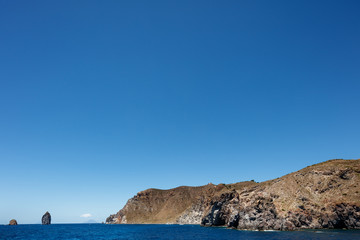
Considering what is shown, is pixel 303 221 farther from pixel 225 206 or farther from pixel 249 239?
pixel 225 206

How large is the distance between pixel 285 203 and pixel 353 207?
22738mm

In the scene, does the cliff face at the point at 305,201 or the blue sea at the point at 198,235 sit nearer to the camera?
the blue sea at the point at 198,235

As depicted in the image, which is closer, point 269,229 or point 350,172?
point 269,229

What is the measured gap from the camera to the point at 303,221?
8100cm

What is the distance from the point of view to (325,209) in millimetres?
79625

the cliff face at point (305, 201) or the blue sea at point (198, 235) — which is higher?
the cliff face at point (305, 201)

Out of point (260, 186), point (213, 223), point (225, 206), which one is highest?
point (260, 186)

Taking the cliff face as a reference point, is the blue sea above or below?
below

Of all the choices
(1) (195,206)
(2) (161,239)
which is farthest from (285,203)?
(1) (195,206)

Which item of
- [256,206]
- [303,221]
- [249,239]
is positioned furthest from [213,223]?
[249,239]

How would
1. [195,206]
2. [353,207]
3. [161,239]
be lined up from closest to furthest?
[161,239]
[353,207]
[195,206]

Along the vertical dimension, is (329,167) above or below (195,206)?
above

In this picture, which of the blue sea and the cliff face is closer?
the blue sea

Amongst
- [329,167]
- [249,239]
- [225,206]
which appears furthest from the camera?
[225,206]
